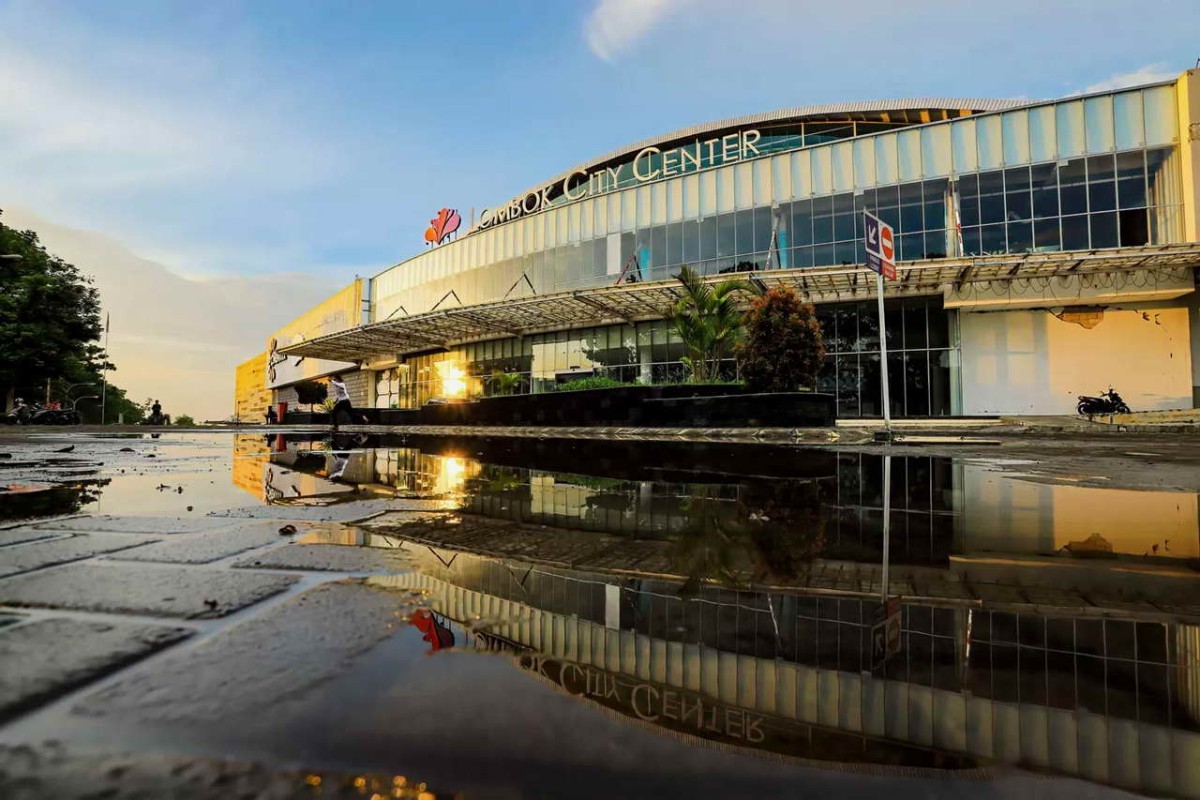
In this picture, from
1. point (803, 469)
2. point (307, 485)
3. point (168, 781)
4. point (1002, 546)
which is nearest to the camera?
point (168, 781)

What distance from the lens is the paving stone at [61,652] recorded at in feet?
4.24

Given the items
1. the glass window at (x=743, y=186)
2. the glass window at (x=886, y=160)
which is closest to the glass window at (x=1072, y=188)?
the glass window at (x=886, y=160)

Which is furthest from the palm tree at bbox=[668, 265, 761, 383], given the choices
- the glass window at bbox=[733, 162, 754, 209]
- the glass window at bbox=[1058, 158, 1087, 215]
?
the glass window at bbox=[1058, 158, 1087, 215]

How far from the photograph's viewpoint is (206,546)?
2.85 m

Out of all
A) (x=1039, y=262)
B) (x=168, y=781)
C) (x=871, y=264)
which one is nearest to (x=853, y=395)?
(x=1039, y=262)

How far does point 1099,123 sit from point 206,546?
95.1ft

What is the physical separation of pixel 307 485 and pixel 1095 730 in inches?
234

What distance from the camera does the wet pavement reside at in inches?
41.3

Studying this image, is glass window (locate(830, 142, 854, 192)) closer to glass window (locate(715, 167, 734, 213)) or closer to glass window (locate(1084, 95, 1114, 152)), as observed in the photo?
glass window (locate(715, 167, 734, 213))

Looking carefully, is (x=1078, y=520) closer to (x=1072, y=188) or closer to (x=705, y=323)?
(x=705, y=323)

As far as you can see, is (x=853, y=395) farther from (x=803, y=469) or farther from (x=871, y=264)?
(x=803, y=469)

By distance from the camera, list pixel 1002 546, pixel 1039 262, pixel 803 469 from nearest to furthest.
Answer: pixel 1002 546
pixel 803 469
pixel 1039 262

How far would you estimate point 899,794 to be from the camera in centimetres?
99

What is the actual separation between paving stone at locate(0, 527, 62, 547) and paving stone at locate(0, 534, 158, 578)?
10 cm
